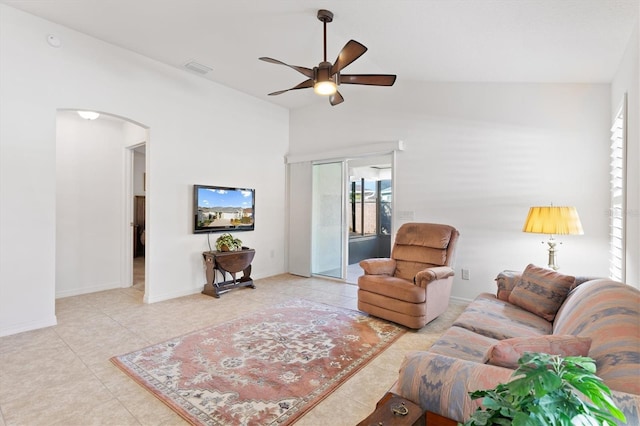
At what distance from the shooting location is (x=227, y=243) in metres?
4.52

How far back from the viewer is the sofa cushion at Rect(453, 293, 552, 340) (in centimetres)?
205

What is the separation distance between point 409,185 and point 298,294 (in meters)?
2.21

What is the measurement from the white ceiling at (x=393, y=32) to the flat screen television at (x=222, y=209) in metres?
1.73

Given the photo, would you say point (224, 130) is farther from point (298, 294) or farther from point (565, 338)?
point (565, 338)

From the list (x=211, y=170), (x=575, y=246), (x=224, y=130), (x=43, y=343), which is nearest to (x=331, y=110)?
(x=224, y=130)

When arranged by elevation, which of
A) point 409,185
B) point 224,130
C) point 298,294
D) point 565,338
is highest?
point 224,130

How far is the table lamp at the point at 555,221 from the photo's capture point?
9.26 ft

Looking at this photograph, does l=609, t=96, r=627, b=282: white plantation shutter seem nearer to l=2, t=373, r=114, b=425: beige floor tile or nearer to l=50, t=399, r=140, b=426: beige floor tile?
l=50, t=399, r=140, b=426: beige floor tile

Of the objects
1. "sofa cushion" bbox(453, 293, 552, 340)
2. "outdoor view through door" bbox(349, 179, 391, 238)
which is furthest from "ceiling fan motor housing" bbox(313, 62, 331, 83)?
"outdoor view through door" bbox(349, 179, 391, 238)

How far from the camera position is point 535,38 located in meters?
2.53

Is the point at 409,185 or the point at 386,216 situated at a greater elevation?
the point at 409,185

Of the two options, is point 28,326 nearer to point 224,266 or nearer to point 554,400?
point 224,266

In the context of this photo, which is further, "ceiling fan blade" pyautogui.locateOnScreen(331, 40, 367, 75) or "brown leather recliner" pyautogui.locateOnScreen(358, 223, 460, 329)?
"brown leather recliner" pyautogui.locateOnScreen(358, 223, 460, 329)

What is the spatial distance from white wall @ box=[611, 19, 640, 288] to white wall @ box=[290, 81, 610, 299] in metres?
0.87
